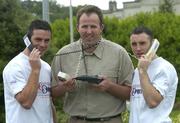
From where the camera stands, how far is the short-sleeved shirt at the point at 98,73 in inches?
186

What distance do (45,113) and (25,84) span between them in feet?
1.34

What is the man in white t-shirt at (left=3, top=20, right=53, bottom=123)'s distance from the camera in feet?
13.9

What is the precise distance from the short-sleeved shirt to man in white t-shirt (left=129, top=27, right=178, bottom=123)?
0.26 metres

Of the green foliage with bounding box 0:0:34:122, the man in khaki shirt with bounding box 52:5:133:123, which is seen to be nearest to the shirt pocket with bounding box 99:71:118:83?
the man in khaki shirt with bounding box 52:5:133:123

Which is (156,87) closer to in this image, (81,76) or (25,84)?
(81,76)

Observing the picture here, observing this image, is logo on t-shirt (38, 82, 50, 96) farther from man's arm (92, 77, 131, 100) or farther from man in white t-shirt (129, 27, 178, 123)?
man in white t-shirt (129, 27, 178, 123)

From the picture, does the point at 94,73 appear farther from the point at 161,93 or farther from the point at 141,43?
the point at 161,93

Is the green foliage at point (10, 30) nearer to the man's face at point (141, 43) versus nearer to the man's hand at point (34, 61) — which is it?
the man's hand at point (34, 61)

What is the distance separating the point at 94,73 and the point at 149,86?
0.72 meters

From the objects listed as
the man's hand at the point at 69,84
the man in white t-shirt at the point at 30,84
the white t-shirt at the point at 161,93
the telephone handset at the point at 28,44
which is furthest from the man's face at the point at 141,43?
the telephone handset at the point at 28,44

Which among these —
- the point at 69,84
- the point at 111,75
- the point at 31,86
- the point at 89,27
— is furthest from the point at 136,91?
the point at 31,86

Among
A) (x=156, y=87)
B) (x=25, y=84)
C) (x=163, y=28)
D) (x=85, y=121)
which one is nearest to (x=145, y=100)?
(x=156, y=87)

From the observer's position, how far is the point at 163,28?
1995 centimetres

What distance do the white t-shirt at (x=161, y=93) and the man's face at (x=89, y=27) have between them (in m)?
0.62
